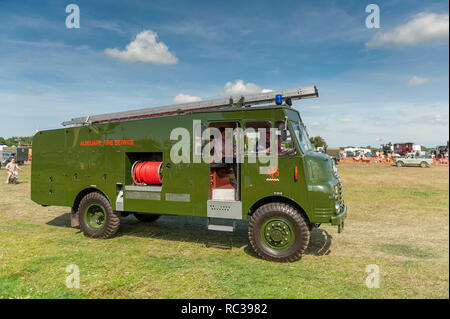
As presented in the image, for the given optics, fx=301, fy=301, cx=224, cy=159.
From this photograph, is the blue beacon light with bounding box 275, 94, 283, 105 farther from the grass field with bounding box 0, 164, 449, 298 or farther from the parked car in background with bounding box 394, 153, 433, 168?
the parked car in background with bounding box 394, 153, 433, 168

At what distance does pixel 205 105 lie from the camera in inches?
284

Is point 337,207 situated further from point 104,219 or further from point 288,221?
point 104,219

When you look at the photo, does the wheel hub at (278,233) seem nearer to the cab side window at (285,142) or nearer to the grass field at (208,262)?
the grass field at (208,262)

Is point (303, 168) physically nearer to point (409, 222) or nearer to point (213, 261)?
point (213, 261)

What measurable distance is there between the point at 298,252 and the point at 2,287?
5.24 metres

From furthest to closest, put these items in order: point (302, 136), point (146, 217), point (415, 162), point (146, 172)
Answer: point (415, 162) < point (146, 217) < point (146, 172) < point (302, 136)

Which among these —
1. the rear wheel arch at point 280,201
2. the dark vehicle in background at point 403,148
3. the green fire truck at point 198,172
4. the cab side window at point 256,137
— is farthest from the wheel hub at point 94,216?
the dark vehicle in background at point 403,148

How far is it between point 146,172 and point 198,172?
153 centimetres

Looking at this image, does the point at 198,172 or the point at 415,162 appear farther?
the point at 415,162

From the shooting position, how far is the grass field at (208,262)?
191 inches

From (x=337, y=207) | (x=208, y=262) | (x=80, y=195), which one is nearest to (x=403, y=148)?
(x=337, y=207)

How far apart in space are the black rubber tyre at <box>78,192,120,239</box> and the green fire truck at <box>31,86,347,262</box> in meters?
0.03

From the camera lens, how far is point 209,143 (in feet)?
22.2
